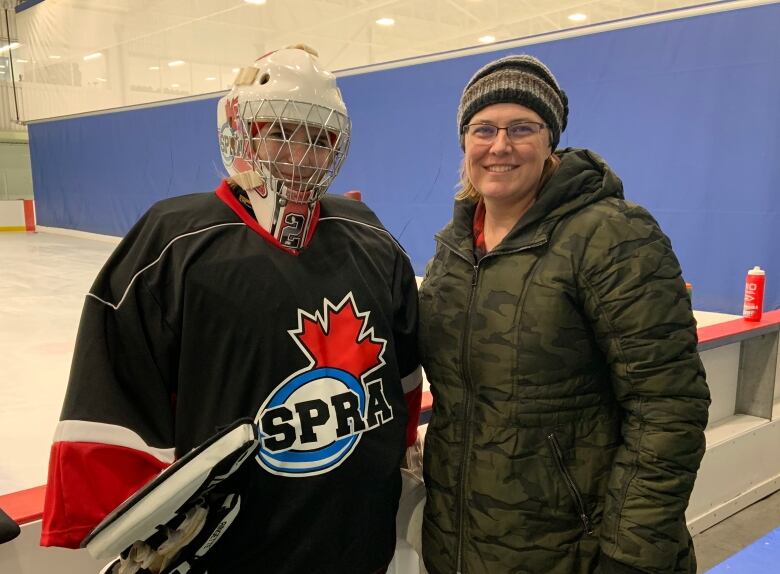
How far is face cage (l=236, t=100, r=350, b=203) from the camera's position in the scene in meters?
0.94

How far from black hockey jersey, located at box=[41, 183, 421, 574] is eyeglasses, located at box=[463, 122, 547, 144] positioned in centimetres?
27

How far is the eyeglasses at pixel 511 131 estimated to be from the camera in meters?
1.06

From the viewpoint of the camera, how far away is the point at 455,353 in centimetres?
111

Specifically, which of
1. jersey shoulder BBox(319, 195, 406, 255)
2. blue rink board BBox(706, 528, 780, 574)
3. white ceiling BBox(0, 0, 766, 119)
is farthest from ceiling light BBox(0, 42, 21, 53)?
blue rink board BBox(706, 528, 780, 574)

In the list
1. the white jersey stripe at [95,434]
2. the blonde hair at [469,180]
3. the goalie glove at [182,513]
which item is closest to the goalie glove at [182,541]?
the goalie glove at [182,513]

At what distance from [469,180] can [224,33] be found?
808 centimetres

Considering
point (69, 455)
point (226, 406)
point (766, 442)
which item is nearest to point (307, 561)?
point (226, 406)

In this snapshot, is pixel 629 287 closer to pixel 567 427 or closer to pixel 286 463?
pixel 567 427

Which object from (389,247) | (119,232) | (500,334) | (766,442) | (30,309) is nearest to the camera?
(500,334)

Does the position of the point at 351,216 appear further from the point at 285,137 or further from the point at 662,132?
the point at 662,132

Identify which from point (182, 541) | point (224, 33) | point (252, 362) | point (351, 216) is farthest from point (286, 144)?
point (224, 33)

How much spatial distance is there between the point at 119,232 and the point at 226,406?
10.6m

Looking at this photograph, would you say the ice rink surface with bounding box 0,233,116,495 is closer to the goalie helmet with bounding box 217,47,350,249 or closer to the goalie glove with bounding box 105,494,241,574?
the goalie glove with bounding box 105,494,241,574

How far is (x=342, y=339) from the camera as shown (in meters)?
1.02
